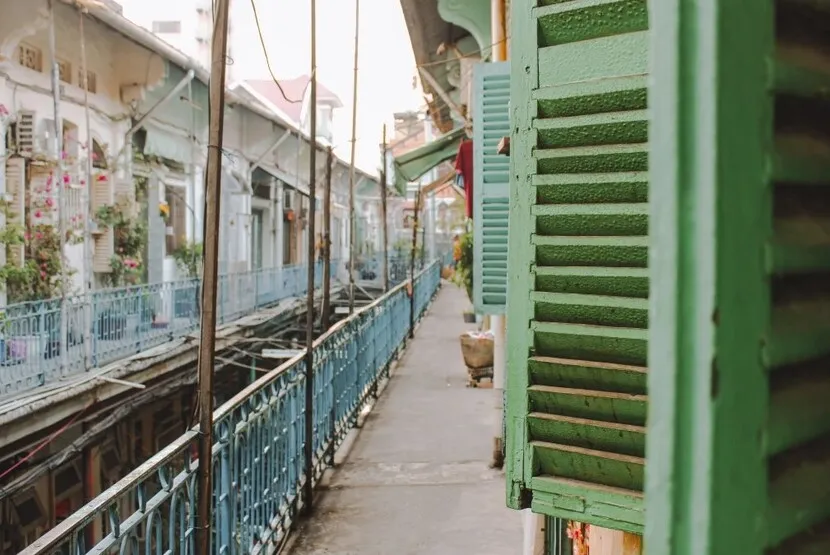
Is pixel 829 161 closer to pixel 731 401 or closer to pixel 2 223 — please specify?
pixel 731 401

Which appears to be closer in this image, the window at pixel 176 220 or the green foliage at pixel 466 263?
the green foliage at pixel 466 263

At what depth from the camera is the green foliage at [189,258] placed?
1541cm

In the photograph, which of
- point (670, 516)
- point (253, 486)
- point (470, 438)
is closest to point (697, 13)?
point (670, 516)

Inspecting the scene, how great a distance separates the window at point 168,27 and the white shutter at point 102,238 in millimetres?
23698

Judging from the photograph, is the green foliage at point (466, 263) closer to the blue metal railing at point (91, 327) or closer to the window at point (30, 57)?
the blue metal railing at point (91, 327)

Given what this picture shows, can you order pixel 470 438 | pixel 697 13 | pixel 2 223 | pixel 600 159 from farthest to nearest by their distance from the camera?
1. pixel 2 223
2. pixel 470 438
3. pixel 600 159
4. pixel 697 13

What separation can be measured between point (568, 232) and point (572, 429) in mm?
571

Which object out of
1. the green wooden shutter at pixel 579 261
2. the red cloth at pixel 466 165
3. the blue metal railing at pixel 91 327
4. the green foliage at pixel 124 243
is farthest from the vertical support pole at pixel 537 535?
the green foliage at pixel 124 243

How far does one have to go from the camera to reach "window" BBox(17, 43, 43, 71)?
1034 centimetres

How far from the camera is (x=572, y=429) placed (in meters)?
2.36

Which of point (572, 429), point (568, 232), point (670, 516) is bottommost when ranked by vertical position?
point (572, 429)

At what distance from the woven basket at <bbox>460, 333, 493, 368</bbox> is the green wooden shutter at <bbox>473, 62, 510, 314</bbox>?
539cm

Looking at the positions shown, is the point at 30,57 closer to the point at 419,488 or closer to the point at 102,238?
the point at 102,238

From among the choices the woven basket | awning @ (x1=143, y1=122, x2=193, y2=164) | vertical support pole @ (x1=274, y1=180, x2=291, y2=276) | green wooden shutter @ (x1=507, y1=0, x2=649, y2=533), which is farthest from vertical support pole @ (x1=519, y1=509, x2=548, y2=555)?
vertical support pole @ (x1=274, y1=180, x2=291, y2=276)
